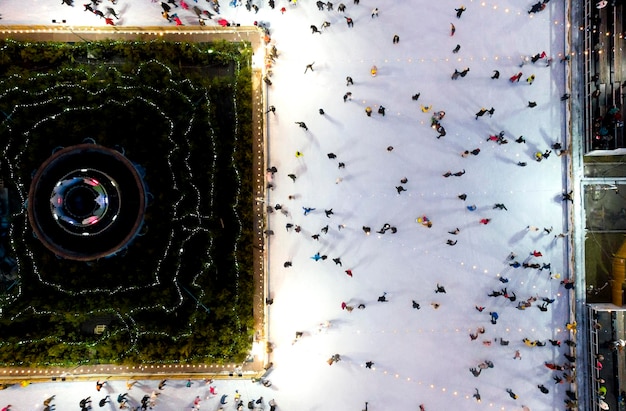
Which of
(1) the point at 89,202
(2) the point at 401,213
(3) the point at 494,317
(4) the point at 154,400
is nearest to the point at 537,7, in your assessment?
(2) the point at 401,213

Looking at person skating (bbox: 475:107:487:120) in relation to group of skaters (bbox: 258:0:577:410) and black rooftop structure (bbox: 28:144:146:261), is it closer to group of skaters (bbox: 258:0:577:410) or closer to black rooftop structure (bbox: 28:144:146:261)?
group of skaters (bbox: 258:0:577:410)

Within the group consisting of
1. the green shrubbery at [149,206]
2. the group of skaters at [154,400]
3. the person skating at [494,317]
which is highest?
the green shrubbery at [149,206]

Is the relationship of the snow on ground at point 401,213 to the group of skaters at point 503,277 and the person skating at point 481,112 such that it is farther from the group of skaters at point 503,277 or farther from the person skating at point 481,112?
the person skating at point 481,112

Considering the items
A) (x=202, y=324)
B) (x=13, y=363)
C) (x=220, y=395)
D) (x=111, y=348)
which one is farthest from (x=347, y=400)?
(x=13, y=363)

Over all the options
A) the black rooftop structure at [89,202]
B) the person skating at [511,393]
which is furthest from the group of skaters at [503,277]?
the black rooftop structure at [89,202]

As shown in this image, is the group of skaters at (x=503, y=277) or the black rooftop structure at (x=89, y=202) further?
the group of skaters at (x=503, y=277)

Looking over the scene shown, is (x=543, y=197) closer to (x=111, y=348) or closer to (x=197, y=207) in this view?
(x=197, y=207)

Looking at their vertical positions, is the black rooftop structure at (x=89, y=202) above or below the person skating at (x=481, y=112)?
below

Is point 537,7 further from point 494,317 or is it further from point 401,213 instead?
point 494,317
